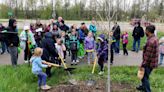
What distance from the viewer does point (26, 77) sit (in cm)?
955

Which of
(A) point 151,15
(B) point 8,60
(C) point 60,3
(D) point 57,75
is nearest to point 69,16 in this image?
(C) point 60,3

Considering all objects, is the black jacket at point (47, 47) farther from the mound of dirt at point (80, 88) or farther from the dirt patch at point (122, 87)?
the dirt patch at point (122, 87)

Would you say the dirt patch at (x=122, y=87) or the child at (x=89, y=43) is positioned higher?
the child at (x=89, y=43)

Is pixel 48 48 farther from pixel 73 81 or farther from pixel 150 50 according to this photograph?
pixel 150 50

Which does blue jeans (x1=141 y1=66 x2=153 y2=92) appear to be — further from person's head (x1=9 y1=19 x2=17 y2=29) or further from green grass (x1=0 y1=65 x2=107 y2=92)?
person's head (x1=9 y1=19 x2=17 y2=29)

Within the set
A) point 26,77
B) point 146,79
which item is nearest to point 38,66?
point 26,77

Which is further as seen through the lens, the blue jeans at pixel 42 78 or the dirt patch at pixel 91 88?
the blue jeans at pixel 42 78

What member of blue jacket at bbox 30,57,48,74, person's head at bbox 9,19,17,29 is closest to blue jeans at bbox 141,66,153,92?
blue jacket at bbox 30,57,48,74

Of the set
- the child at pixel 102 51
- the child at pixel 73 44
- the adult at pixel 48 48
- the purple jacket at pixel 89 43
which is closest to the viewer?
the adult at pixel 48 48

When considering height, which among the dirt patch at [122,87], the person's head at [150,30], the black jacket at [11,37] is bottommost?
the dirt patch at [122,87]

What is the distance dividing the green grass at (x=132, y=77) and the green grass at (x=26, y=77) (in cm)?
48

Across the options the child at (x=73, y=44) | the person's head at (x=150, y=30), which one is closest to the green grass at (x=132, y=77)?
the child at (x=73, y=44)

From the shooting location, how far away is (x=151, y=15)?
3684 centimetres

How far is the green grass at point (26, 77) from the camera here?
8.66 meters
